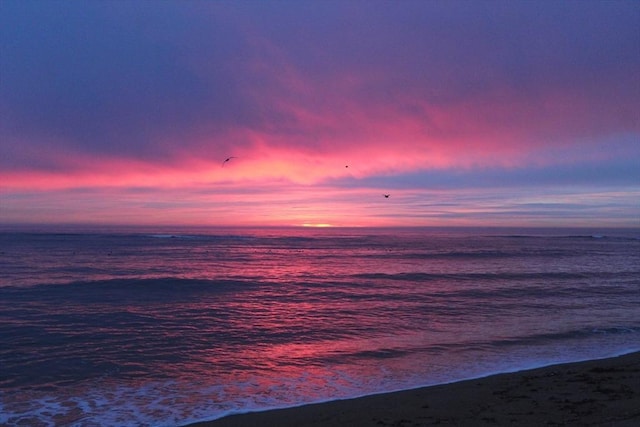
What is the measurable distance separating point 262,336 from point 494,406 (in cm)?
859

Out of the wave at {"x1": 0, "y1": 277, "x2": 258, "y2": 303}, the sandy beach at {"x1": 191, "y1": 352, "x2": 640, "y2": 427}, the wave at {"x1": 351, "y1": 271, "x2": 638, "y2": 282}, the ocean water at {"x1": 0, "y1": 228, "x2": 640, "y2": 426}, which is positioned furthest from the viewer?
the wave at {"x1": 351, "y1": 271, "x2": 638, "y2": 282}

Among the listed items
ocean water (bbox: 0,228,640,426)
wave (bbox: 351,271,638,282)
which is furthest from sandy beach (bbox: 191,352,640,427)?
wave (bbox: 351,271,638,282)

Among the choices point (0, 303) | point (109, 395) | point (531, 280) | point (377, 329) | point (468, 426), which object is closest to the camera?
point (468, 426)

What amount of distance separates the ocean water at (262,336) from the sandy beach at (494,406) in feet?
2.26

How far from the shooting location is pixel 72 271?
33.8m

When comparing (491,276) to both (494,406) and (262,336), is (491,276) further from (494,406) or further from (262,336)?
(494,406)

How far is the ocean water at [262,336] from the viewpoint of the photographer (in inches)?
395

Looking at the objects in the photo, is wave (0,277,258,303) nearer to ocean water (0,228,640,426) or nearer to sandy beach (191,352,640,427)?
ocean water (0,228,640,426)

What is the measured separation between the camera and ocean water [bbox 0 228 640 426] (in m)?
10.0

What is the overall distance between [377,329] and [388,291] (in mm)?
9815

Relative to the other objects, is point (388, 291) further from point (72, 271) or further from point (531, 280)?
point (72, 271)

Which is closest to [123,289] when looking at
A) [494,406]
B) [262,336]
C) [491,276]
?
[262,336]

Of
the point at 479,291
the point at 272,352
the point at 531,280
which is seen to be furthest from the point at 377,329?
the point at 531,280

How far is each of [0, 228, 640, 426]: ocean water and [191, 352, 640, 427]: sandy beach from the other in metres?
0.69
